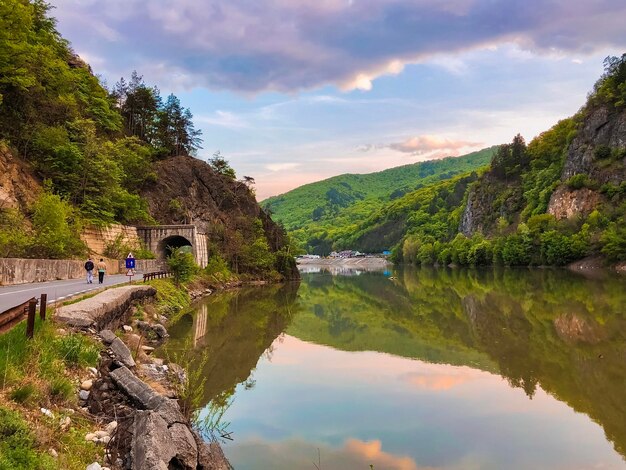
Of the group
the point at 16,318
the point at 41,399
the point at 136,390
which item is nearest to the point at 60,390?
the point at 41,399

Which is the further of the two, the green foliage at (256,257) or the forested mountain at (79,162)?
the green foliage at (256,257)

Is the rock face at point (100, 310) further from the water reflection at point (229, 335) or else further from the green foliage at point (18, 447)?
the green foliage at point (18, 447)

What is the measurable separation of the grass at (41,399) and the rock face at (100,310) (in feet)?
6.70

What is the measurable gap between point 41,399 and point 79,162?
33.6m

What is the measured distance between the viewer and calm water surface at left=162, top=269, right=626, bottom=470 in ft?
32.6

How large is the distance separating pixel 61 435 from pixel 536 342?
62.0 feet

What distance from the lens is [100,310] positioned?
14.6m

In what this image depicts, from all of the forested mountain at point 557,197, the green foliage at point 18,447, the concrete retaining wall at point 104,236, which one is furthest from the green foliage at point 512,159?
the green foliage at point 18,447

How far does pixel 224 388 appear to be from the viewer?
14.5m

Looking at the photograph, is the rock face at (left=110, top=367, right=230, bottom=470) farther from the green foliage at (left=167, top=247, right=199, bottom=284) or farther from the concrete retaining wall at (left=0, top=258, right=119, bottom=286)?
the green foliage at (left=167, top=247, right=199, bottom=284)

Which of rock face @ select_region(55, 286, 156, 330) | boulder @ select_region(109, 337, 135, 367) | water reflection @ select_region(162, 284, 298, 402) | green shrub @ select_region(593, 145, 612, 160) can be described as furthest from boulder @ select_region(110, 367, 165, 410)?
green shrub @ select_region(593, 145, 612, 160)

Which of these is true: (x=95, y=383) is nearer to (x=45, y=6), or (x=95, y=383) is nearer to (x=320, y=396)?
(x=320, y=396)

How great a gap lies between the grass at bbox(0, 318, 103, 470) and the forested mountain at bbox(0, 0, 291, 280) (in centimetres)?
1603

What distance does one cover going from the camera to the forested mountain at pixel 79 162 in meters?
29.4
